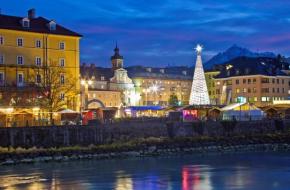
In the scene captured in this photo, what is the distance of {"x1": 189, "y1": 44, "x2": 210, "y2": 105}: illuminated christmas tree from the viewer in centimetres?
7196

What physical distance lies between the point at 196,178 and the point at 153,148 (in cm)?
2048

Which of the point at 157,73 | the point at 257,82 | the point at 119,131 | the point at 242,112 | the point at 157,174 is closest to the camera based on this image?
the point at 157,174

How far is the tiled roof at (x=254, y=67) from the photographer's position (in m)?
120

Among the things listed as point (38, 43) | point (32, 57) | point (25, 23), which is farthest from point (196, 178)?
point (25, 23)

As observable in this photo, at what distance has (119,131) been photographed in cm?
6312

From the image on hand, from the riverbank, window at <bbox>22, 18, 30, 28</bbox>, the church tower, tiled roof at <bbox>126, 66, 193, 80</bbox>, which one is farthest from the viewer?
tiled roof at <bbox>126, 66, 193, 80</bbox>

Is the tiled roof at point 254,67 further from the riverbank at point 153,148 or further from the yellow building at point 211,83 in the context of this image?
the riverbank at point 153,148

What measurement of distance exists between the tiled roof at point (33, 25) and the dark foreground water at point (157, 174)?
33355 mm

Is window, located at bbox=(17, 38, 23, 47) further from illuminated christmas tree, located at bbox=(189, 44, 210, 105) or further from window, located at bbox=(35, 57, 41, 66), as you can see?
illuminated christmas tree, located at bbox=(189, 44, 210, 105)

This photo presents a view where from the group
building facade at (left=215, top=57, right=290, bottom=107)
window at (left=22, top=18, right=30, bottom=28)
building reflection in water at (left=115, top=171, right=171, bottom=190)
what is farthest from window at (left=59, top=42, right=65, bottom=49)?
building reflection in water at (left=115, top=171, right=171, bottom=190)

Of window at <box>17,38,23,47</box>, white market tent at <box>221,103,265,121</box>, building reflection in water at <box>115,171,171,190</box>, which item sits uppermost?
window at <box>17,38,23,47</box>

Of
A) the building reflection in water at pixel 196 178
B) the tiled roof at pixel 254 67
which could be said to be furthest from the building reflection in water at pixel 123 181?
the tiled roof at pixel 254 67

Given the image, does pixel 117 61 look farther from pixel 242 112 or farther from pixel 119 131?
pixel 119 131

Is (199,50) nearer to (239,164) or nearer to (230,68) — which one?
(239,164)
